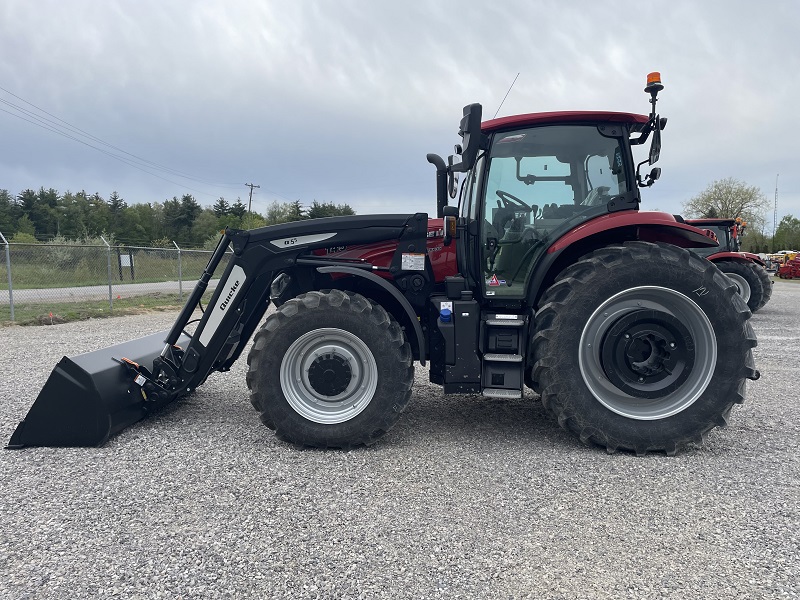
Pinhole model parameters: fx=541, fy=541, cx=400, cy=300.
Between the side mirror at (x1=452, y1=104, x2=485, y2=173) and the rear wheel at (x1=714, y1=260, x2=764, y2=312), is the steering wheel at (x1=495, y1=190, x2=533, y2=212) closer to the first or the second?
the side mirror at (x1=452, y1=104, x2=485, y2=173)

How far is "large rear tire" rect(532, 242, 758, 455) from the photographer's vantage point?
3686 millimetres

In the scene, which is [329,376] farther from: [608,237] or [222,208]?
[222,208]

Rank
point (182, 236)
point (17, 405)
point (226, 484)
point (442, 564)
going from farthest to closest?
point (182, 236), point (17, 405), point (226, 484), point (442, 564)

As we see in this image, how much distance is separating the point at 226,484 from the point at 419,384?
9.47 feet

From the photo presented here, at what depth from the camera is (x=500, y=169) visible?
4.05m

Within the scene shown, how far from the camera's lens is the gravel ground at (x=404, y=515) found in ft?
7.52

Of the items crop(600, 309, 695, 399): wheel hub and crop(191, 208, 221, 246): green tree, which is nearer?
crop(600, 309, 695, 399): wheel hub

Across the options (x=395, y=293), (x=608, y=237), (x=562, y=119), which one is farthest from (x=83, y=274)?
(x=608, y=237)

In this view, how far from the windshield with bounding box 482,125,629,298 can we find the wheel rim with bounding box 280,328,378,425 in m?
1.10

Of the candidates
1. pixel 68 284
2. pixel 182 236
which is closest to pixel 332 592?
pixel 68 284

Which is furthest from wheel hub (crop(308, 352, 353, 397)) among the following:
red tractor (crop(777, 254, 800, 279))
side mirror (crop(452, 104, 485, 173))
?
red tractor (crop(777, 254, 800, 279))

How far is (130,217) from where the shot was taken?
5450 centimetres

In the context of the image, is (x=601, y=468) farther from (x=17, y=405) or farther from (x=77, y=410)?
(x=17, y=405)

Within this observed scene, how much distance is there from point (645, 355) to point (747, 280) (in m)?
10.3
